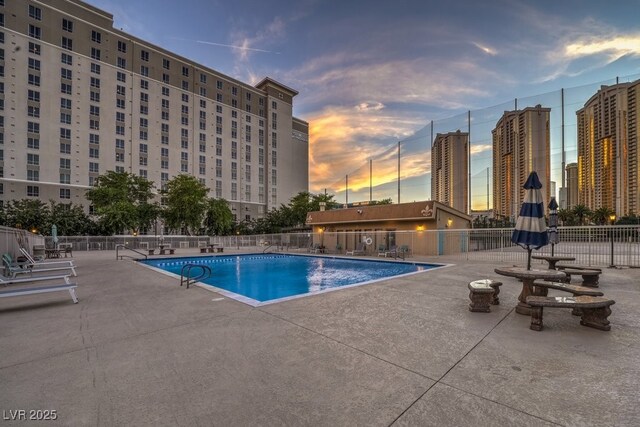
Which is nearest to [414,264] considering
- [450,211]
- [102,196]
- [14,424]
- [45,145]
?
[450,211]

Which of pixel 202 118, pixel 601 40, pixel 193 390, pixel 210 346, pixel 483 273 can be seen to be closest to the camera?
pixel 193 390

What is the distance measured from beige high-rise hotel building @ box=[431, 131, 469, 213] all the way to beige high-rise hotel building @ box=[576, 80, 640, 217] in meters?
20.2

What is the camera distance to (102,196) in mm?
37000

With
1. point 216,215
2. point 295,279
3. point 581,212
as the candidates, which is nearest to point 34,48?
point 216,215

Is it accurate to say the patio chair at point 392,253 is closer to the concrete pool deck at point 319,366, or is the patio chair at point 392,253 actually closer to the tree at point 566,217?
the concrete pool deck at point 319,366

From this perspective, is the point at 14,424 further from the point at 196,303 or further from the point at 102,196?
the point at 102,196

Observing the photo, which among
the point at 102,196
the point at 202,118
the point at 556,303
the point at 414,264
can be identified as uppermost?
the point at 202,118

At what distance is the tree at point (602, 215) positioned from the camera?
136 feet

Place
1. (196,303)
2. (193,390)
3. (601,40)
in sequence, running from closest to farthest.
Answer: (193,390)
(196,303)
(601,40)

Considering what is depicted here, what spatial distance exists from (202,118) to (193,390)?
66631 mm

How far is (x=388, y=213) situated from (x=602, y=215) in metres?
43.9

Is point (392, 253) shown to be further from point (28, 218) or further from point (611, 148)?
point (611, 148)

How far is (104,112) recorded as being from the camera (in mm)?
47281

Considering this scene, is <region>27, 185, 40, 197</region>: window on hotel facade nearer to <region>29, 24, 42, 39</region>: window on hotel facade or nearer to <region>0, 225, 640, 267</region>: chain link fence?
<region>29, 24, 42, 39</region>: window on hotel facade
